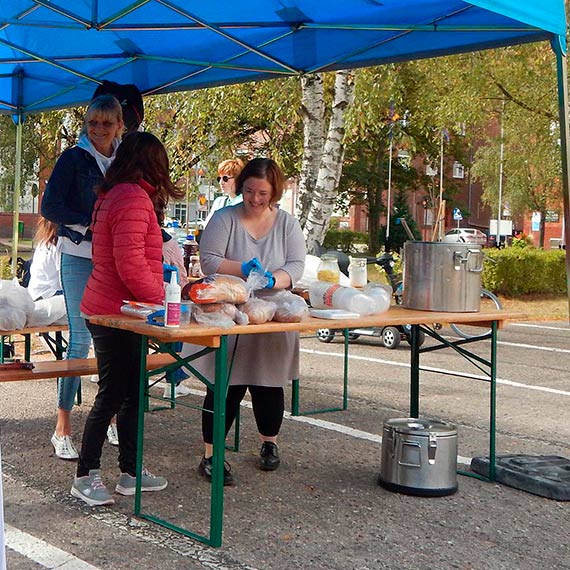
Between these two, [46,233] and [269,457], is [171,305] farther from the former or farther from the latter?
[46,233]

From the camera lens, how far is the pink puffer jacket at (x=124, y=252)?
465cm

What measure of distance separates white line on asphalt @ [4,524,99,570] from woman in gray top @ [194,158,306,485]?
1.25 metres

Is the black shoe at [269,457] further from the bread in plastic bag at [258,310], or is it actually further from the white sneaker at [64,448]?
the bread in plastic bag at [258,310]

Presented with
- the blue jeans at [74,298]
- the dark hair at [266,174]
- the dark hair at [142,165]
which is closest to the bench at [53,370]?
the blue jeans at [74,298]

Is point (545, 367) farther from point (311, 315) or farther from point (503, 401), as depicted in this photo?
point (311, 315)

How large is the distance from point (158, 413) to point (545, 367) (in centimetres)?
505

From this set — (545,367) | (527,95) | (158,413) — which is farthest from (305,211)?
(158,413)

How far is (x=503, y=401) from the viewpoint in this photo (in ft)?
27.3

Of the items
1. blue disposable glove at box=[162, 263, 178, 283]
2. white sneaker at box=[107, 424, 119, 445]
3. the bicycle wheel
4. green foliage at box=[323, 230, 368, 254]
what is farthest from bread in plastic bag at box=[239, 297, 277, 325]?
green foliage at box=[323, 230, 368, 254]

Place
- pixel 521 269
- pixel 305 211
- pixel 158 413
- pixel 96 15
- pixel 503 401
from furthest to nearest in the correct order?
1. pixel 521 269
2. pixel 305 211
3. pixel 503 401
4. pixel 158 413
5. pixel 96 15

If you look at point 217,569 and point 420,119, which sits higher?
point 420,119

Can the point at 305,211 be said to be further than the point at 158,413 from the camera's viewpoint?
Yes

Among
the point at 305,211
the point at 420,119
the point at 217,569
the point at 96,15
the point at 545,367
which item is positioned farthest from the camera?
the point at 420,119

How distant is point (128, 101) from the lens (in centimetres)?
709
